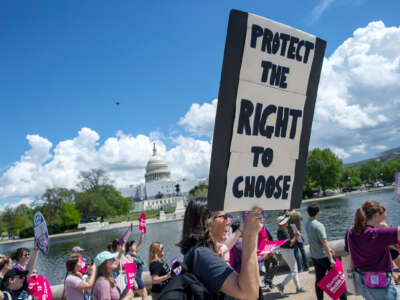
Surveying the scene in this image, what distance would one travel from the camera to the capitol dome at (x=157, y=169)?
143 metres

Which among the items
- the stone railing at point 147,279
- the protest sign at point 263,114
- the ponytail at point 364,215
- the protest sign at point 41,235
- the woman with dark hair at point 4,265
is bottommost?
the stone railing at point 147,279

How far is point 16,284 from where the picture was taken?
167 inches

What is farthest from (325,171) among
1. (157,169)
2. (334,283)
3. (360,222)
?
(157,169)

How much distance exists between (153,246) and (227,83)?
3.53m

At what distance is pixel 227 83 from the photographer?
1983 mm

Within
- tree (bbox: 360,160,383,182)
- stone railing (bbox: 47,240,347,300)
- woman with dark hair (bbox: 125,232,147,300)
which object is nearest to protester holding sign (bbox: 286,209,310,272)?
stone railing (bbox: 47,240,347,300)

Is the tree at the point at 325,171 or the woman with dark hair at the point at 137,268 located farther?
the tree at the point at 325,171

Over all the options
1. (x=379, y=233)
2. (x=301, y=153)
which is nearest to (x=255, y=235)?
(x=301, y=153)

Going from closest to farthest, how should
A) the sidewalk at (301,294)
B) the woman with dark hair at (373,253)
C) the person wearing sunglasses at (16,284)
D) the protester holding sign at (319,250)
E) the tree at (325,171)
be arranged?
1. the woman with dark hair at (373,253)
2. the person wearing sunglasses at (16,284)
3. the protester holding sign at (319,250)
4. the sidewalk at (301,294)
5. the tree at (325,171)

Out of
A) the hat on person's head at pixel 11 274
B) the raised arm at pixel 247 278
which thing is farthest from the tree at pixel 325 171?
the raised arm at pixel 247 278

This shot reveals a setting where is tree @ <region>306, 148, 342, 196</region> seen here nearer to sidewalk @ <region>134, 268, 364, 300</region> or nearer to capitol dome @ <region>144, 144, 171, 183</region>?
sidewalk @ <region>134, 268, 364, 300</region>

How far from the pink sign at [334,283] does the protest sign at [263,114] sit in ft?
10.0

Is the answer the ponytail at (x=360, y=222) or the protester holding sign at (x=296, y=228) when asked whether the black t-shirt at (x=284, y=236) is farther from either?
the ponytail at (x=360, y=222)

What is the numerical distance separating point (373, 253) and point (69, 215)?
68499 millimetres
